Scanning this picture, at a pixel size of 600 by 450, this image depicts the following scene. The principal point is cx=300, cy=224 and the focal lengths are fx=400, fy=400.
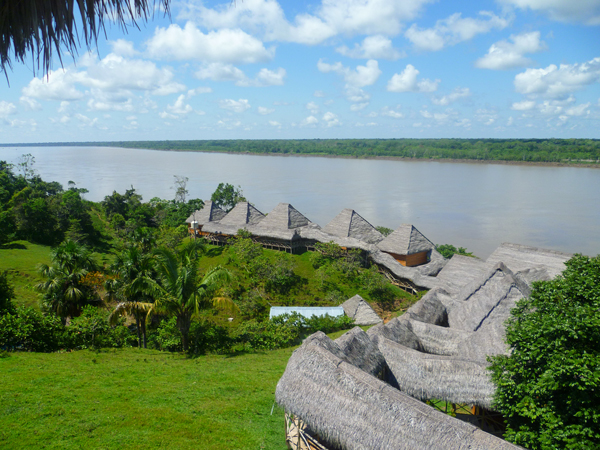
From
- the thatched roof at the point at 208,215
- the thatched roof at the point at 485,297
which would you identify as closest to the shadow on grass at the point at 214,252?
the thatched roof at the point at 208,215

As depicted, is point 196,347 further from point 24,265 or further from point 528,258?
point 528,258

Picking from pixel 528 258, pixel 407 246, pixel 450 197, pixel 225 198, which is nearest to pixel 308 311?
pixel 407 246

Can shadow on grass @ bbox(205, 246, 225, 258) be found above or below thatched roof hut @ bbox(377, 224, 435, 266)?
below

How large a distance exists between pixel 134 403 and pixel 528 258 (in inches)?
709

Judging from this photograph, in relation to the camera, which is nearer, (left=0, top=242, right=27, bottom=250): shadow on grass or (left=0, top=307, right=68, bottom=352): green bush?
(left=0, top=307, right=68, bottom=352): green bush

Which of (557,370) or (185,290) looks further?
(185,290)

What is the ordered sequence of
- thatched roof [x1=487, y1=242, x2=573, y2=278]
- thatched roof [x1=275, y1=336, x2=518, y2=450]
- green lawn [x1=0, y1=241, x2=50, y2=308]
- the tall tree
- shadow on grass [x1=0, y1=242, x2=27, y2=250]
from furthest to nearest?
the tall tree, shadow on grass [x1=0, y1=242, x2=27, y2=250], thatched roof [x1=487, y1=242, x2=573, y2=278], green lawn [x1=0, y1=241, x2=50, y2=308], thatched roof [x1=275, y1=336, x2=518, y2=450]

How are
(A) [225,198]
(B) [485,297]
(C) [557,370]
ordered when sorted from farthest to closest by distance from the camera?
(A) [225,198], (B) [485,297], (C) [557,370]

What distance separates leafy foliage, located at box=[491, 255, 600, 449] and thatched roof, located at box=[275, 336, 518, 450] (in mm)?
734

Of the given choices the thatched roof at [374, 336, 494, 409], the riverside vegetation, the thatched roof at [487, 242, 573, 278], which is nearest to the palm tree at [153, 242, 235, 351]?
the riverside vegetation

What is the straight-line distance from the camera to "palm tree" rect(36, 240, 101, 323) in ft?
38.0

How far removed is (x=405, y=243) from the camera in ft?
68.0

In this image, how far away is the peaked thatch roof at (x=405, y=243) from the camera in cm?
2062

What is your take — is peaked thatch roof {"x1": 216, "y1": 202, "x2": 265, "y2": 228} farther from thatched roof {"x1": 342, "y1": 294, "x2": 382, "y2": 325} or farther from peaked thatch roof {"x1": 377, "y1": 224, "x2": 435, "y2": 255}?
thatched roof {"x1": 342, "y1": 294, "x2": 382, "y2": 325}
